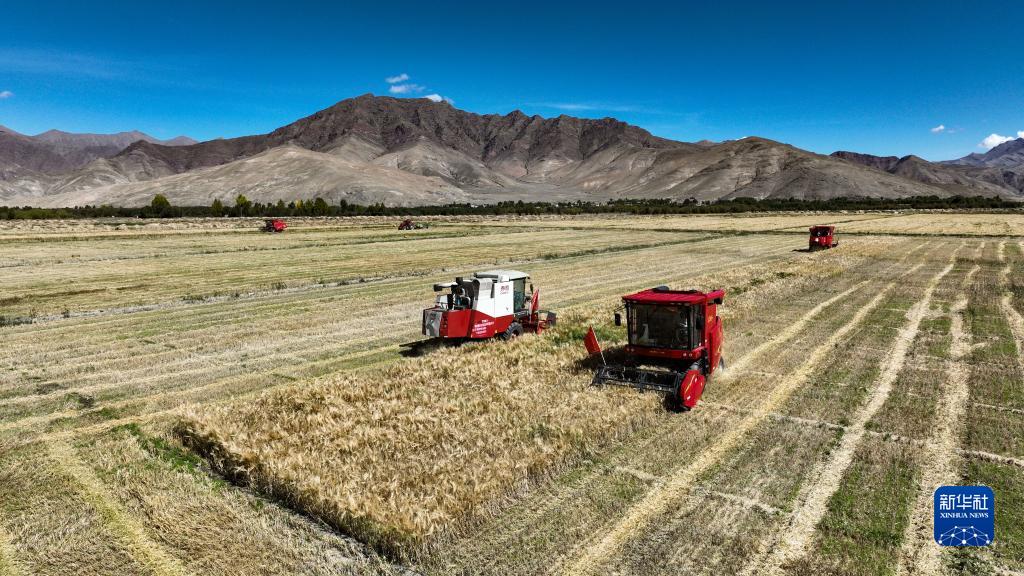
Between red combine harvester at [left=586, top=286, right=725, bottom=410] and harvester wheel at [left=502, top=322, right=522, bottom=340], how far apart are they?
541 cm

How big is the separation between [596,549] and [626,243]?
59198mm

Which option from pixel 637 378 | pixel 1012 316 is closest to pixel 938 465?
pixel 637 378

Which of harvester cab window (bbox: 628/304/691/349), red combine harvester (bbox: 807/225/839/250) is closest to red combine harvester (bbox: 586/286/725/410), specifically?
harvester cab window (bbox: 628/304/691/349)

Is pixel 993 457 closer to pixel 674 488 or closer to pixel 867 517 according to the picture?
pixel 867 517

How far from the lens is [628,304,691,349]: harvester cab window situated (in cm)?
1466

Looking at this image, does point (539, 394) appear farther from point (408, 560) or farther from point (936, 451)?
point (936, 451)

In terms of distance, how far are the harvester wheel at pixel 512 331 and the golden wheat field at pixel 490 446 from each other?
29.9 inches

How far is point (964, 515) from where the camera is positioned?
924 cm

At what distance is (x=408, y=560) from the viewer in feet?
27.2

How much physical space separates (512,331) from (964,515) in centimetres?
1378

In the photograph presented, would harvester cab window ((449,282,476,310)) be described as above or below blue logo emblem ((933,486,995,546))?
above

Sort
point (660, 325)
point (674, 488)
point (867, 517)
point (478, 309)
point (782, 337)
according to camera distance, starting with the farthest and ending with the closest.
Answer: point (782, 337) → point (478, 309) → point (660, 325) → point (674, 488) → point (867, 517)

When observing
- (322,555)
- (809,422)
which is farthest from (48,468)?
(809,422)

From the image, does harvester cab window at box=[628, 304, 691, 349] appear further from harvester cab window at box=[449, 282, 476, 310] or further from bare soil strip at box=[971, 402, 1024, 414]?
bare soil strip at box=[971, 402, 1024, 414]
